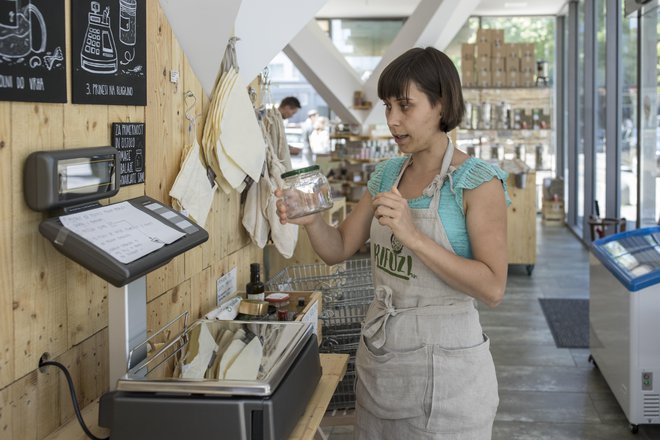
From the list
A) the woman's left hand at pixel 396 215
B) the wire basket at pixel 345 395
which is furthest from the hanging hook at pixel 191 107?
the wire basket at pixel 345 395

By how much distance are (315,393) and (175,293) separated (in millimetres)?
682

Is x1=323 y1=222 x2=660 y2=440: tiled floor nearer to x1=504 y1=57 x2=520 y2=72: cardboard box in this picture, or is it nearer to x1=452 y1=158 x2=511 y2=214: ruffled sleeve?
x1=452 y1=158 x2=511 y2=214: ruffled sleeve

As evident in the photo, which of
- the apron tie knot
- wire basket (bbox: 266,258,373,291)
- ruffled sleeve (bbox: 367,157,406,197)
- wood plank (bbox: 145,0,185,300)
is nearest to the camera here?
the apron tie knot

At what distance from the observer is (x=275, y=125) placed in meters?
3.57

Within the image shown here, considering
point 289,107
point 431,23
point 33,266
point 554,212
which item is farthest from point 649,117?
point 554,212

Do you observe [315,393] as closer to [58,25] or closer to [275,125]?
[58,25]

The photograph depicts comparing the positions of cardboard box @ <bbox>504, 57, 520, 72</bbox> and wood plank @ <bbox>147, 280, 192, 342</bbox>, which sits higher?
cardboard box @ <bbox>504, 57, 520, 72</bbox>

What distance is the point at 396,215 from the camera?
6.18ft

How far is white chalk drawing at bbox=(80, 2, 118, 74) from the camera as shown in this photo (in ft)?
6.43

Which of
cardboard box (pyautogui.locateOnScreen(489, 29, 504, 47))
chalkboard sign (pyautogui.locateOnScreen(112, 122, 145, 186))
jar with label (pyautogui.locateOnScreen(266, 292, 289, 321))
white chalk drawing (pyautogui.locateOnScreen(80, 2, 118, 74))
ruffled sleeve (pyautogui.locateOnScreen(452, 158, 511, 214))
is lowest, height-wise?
jar with label (pyautogui.locateOnScreen(266, 292, 289, 321))

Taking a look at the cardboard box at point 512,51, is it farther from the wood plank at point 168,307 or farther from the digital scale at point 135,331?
the digital scale at point 135,331

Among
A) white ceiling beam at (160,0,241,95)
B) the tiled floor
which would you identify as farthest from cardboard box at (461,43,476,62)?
white ceiling beam at (160,0,241,95)

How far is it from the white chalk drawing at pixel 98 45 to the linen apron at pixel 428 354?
855 millimetres

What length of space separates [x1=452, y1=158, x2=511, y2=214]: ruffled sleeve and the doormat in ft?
13.2
